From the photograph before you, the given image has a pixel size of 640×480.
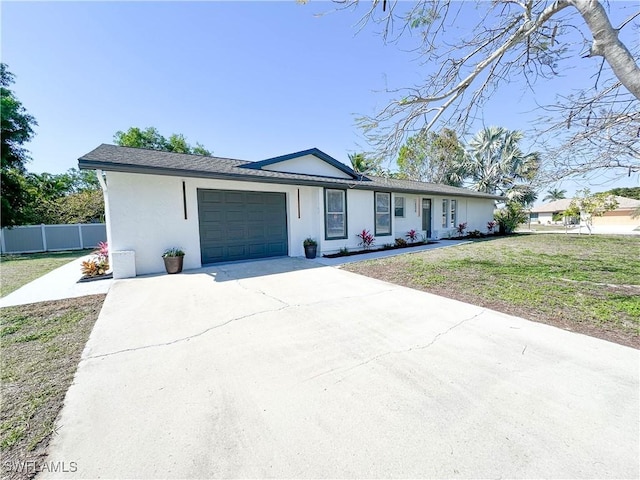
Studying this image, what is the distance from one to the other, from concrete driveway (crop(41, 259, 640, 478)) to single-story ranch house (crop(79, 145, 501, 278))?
3.43 meters

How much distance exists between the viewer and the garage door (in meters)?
7.68

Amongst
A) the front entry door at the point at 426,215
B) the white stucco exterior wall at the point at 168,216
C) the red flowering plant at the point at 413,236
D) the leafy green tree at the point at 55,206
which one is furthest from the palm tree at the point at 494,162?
the leafy green tree at the point at 55,206

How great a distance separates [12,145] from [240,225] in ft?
58.8

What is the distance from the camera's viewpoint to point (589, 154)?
420 cm

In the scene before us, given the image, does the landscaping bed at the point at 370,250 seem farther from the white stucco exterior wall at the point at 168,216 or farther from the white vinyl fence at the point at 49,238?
the white vinyl fence at the point at 49,238

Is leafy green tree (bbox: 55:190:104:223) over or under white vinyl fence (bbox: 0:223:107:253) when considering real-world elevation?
over

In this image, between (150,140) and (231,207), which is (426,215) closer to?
(231,207)

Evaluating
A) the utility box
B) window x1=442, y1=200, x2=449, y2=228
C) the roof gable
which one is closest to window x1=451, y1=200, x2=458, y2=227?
window x1=442, y1=200, x2=449, y2=228

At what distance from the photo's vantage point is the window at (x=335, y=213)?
9.58m

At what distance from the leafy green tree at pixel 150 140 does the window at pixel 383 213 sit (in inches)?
864

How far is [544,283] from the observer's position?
5.43 meters

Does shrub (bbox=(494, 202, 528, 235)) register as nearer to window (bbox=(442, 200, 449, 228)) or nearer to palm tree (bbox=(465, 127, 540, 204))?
palm tree (bbox=(465, 127, 540, 204))

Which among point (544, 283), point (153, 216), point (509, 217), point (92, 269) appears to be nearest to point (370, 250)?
point (544, 283)

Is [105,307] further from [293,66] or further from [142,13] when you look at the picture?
[293,66]
